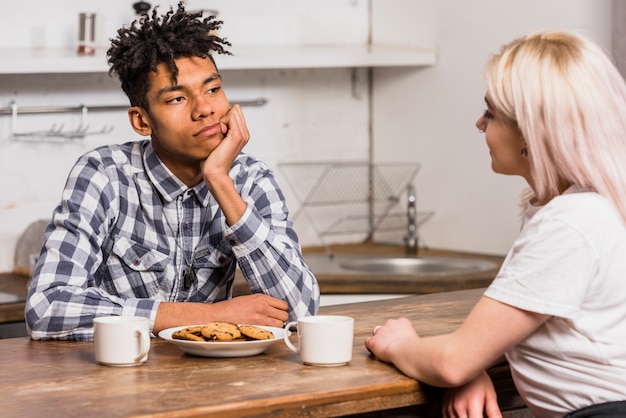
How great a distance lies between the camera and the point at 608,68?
5.14 feet

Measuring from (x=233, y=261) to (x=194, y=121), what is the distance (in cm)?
30

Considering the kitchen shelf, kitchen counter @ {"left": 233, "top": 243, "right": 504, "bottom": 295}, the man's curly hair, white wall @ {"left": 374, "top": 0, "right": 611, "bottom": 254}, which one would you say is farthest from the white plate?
white wall @ {"left": 374, "top": 0, "right": 611, "bottom": 254}

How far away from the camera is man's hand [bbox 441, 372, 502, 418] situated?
1642mm

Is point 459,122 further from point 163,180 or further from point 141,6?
point 163,180

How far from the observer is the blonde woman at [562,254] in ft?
4.99

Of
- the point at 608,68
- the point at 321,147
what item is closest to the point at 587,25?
the point at 321,147

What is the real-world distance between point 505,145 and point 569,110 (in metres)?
0.14

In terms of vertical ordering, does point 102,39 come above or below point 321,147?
above

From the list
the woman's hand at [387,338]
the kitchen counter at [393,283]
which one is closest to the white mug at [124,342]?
the woman's hand at [387,338]

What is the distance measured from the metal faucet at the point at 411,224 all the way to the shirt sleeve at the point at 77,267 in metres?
1.85

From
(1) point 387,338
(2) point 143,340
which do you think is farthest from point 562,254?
(2) point 143,340

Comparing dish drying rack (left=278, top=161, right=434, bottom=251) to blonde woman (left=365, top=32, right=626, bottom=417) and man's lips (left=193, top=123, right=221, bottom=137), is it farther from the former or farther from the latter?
blonde woman (left=365, top=32, right=626, bottom=417)

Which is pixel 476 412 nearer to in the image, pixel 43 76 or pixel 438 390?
pixel 438 390

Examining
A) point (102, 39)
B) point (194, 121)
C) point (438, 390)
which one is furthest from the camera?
point (102, 39)
